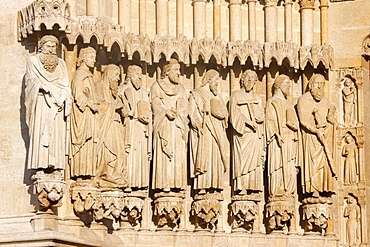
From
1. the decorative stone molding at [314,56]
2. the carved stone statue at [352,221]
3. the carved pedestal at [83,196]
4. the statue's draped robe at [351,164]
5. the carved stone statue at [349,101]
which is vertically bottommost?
the carved stone statue at [352,221]

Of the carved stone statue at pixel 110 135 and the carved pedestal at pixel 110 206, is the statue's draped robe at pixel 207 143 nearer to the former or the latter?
the carved stone statue at pixel 110 135

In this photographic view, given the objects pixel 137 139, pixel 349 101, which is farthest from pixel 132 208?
pixel 349 101

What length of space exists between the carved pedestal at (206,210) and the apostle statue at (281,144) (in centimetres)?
71

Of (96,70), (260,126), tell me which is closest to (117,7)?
(96,70)

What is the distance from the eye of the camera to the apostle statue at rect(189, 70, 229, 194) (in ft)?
56.2

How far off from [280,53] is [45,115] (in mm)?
3586

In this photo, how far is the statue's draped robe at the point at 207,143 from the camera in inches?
674

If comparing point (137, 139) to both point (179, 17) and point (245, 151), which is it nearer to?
point (245, 151)


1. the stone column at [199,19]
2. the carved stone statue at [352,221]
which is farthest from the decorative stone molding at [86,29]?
the carved stone statue at [352,221]

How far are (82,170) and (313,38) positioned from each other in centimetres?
384

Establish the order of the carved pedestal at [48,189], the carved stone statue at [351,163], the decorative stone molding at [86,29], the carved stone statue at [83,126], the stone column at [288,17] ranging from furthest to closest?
the stone column at [288,17] < the carved stone statue at [351,163] < the decorative stone molding at [86,29] < the carved stone statue at [83,126] < the carved pedestal at [48,189]

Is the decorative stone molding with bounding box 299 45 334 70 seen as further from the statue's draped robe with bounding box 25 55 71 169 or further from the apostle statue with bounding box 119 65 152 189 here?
the statue's draped robe with bounding box 25 55 71 169

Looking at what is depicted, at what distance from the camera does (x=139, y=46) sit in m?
17.0

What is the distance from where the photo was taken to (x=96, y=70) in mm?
16719
